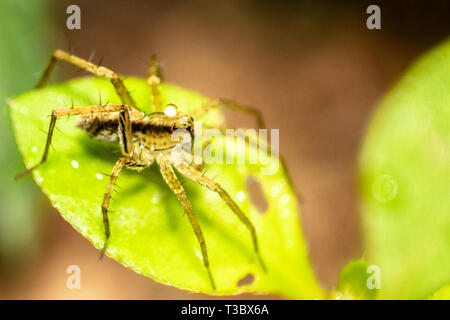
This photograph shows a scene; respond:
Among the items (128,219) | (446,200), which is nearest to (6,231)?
(128,219)

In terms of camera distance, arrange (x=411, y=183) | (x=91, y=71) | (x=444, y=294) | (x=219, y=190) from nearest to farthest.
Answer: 1. (x=444, y=294)
2. (x=219, y=190)
3. (x=411, y=183)
4. (x=91, y=71)

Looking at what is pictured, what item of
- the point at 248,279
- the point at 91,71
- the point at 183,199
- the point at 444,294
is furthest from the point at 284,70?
the point at 444,294

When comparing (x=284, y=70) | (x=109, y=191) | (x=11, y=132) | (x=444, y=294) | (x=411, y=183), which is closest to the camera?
(x=444, y=294)

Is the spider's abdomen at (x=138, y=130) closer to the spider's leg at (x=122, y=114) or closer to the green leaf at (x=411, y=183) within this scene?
the spider's leg at (x=122, y=114)

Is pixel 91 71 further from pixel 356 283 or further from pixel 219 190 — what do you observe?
pixel 356 283

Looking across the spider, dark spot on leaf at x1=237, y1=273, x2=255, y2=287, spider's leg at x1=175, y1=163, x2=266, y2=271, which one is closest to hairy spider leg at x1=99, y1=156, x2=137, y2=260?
the spider

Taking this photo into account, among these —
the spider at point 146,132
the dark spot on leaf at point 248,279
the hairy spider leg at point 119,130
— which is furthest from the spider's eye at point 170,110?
the dark spot on leaf at point 248,279
